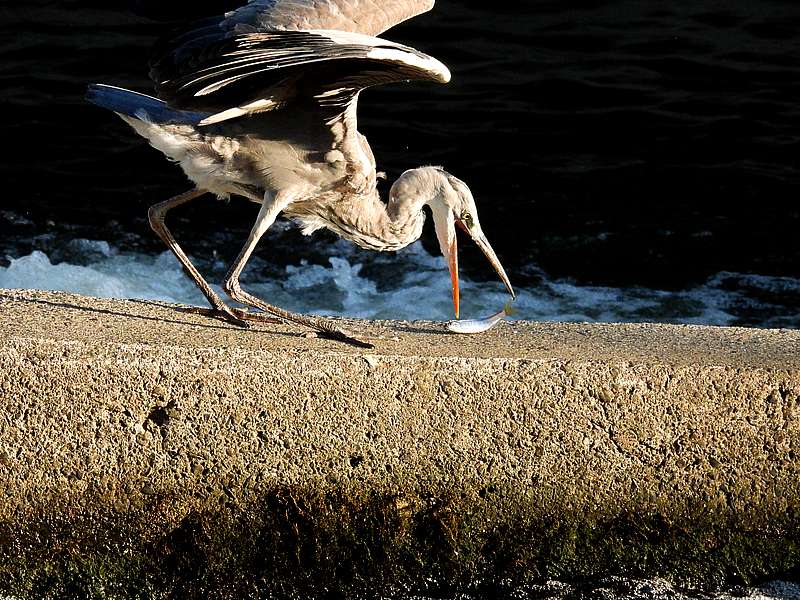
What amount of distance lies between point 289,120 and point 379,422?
141 centimetres

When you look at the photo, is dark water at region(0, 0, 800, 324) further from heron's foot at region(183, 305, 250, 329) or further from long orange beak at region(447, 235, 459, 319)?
heron's foot at region(183, 305, 250, 329)

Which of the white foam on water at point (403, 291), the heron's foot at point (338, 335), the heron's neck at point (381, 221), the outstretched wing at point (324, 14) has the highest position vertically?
the outstretched wing at point (324, 14)

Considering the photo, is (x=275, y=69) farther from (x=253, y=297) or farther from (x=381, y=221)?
(x=381, y=221)

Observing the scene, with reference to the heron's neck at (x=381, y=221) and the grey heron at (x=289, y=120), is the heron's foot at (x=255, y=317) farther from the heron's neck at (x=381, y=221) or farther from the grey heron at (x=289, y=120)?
the heron's neck at (x=381, y=221)

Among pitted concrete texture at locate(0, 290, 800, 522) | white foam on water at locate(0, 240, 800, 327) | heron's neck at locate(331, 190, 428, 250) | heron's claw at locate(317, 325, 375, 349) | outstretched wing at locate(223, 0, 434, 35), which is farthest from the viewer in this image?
white foam on water at locate(0, 240, 800, 327)

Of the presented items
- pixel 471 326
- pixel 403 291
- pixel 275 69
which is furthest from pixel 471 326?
pixel 403 291

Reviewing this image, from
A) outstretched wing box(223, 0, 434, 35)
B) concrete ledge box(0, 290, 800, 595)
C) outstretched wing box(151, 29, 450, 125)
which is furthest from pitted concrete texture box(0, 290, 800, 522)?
outstretched wing box(223, 0, 434, 35)

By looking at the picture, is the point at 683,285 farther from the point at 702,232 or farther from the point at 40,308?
the point at 40,308

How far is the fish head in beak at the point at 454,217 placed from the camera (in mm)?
4949

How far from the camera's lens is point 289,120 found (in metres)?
4.43

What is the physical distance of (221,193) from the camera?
472 centimetres

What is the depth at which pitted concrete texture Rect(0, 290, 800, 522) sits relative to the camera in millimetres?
3340

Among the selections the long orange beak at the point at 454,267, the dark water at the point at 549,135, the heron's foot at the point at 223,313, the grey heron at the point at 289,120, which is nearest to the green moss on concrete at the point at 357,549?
the grey heron at the point at 289,120

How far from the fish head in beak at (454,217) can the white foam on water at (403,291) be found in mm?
2041
